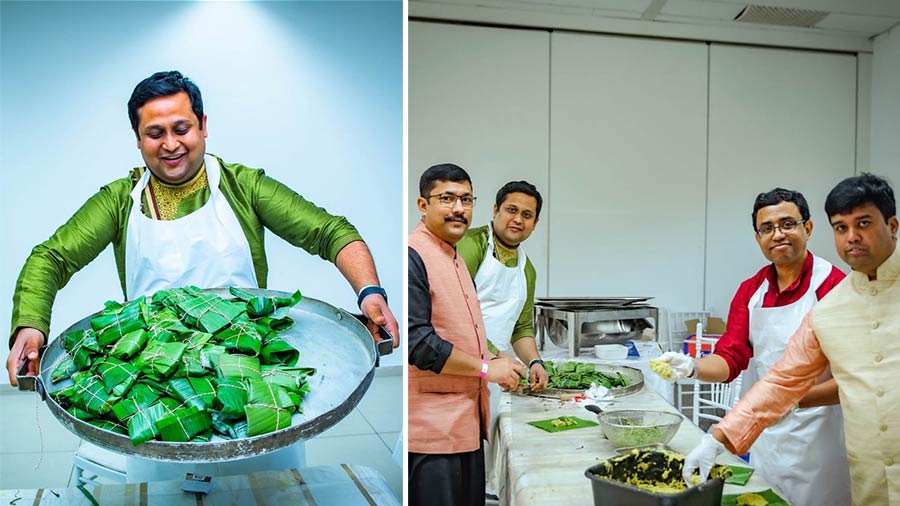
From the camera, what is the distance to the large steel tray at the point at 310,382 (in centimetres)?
144

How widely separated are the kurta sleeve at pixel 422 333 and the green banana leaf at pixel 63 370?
743 mm

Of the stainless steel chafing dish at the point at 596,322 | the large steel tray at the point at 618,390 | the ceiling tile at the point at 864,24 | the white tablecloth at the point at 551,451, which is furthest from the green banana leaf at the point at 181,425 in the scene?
the ceiling tile at the point at 864,24

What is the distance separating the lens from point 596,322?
2.51m

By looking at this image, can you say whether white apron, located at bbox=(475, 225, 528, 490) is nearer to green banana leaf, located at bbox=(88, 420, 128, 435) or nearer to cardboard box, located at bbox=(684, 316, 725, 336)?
green banana leaf, located at bbox=(88, 420, 128, 435)

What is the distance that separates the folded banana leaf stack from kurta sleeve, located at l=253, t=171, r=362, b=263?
0.78 ft

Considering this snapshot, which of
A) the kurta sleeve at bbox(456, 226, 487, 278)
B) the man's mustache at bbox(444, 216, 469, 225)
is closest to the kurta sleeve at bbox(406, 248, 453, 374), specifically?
the man's mustache at bbox(444, 216, 469, 225)

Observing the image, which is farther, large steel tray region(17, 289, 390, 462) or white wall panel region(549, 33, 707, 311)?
white wall panel region(549, 33, 707, 311)

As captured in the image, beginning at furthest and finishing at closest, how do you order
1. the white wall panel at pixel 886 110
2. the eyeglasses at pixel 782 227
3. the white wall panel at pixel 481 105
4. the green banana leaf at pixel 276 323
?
the white wall panel at pixel 481 105, the white wall panel at pixel 886 110, the green banana leaf at pixel 276 323, the eyeglasses at pixel 782 227

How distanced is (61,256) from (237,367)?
1.73 feet

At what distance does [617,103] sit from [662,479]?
289 centimetres

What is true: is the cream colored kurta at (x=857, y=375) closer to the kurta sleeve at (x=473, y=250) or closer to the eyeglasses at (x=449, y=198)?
the eyeglasses at (x=449, y=198)

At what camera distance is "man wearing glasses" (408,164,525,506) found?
167 centimetres

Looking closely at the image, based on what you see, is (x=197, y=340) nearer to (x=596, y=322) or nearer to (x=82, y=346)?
(x=82, y=346)

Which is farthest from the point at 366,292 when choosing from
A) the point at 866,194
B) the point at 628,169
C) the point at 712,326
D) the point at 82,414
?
the point at 628,169
